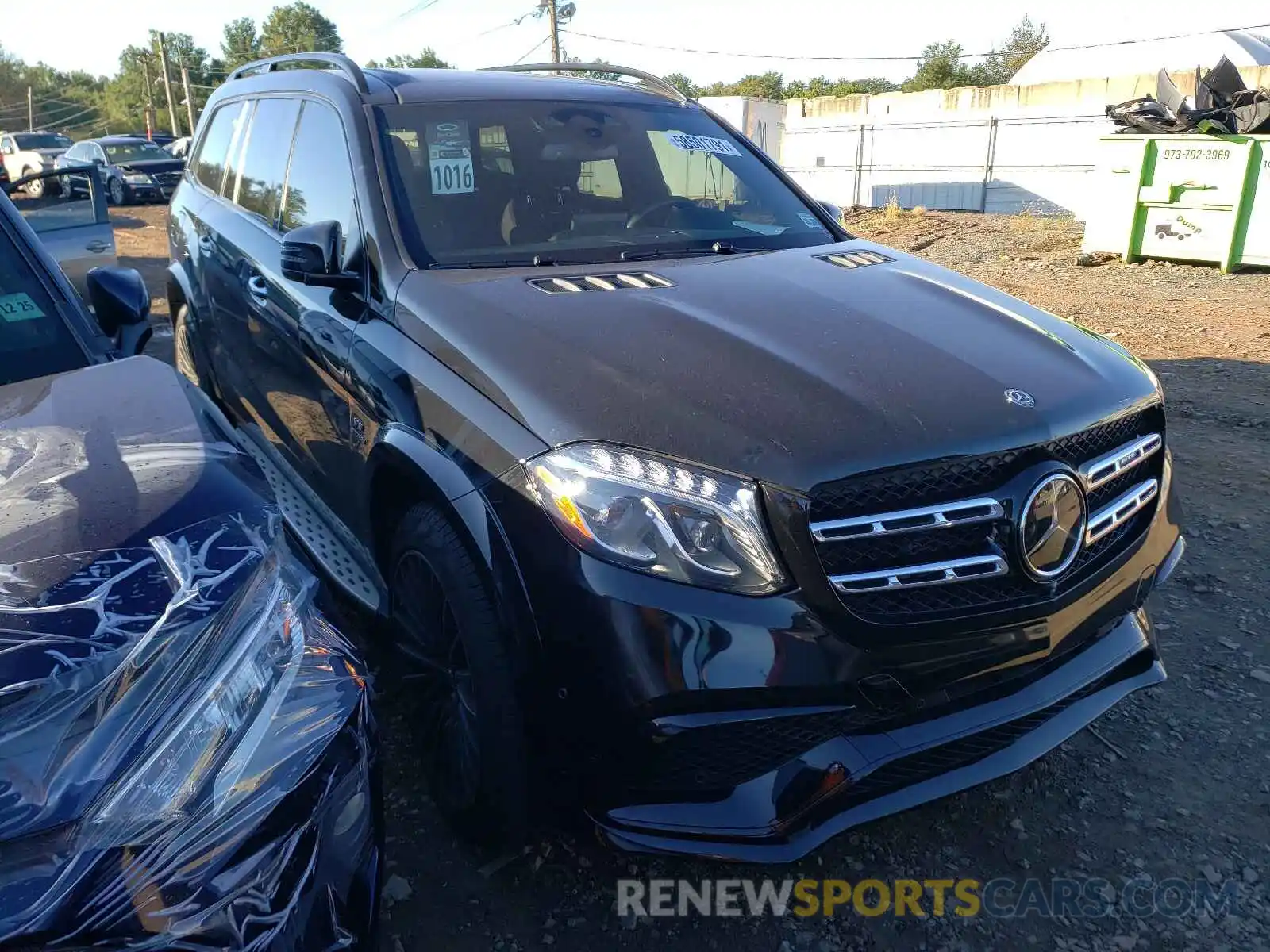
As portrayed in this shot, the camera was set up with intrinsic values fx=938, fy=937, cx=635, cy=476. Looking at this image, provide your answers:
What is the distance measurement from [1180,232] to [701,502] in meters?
10.8

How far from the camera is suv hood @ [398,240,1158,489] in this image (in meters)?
1.91

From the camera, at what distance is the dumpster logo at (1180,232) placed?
10.3 metres

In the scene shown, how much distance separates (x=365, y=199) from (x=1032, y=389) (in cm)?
195

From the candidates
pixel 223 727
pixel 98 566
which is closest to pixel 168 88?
pixel 98 566

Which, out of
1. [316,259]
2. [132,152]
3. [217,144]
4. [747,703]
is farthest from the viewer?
[132,152]

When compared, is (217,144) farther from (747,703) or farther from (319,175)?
(747,703)

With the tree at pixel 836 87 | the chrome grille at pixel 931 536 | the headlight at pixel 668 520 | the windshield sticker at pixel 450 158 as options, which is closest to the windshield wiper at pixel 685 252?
the windshield sticker at pixel 450 158

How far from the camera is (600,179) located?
3256mm

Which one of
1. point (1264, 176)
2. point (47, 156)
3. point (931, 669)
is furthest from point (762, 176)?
point (47, 156)

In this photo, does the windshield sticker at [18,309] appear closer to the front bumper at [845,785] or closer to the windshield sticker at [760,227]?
the front bumper at [845,785]

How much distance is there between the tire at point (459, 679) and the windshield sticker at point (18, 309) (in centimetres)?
122

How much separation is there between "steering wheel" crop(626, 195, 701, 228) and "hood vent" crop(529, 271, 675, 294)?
524 mm

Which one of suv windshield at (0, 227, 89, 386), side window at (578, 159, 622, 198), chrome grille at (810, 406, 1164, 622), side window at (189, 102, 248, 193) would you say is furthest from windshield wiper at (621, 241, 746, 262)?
side window at (189, 102, 248, 193)
